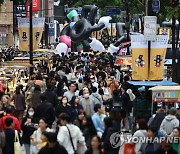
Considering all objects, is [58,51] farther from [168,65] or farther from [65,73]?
[65,73]

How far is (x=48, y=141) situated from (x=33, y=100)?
9.68 m

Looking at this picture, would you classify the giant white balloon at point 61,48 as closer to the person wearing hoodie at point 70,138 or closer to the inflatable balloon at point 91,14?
the inflatable balloon at point 91,14

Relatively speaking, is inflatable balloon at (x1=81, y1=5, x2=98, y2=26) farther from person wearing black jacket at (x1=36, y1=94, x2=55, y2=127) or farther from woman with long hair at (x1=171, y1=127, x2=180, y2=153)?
woman with long hair at (x1=171, y1=127, x2=180, y2=153)

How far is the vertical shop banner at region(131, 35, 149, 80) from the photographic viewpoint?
84.0 feet

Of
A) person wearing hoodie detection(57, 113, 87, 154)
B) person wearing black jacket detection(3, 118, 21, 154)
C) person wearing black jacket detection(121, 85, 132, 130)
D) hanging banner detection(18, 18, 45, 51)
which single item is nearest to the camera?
person wearing hoodie detection(57, 113, 87, 154)

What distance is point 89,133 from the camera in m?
16.2

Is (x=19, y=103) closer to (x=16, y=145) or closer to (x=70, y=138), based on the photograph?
(x=16, y=145)

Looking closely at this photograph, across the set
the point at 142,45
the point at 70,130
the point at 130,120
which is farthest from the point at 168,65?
the point at 70,130

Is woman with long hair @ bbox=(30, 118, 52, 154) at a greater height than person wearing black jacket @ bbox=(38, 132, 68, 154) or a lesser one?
lesser

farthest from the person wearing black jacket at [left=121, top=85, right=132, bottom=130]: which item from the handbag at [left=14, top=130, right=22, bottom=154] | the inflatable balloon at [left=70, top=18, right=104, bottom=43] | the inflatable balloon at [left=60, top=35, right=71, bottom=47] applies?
the inflatable balloon at [left=60, top=35, right=71, bottom=47]

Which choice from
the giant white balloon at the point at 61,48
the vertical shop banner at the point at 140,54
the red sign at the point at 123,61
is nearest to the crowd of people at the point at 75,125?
the vertical shop banner at the point at 140,54

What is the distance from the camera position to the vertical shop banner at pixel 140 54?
2561cm

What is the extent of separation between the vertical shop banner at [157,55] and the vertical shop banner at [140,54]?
184mm

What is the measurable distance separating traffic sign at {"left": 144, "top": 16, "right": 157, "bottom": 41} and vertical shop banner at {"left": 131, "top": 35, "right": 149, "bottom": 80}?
19cm
